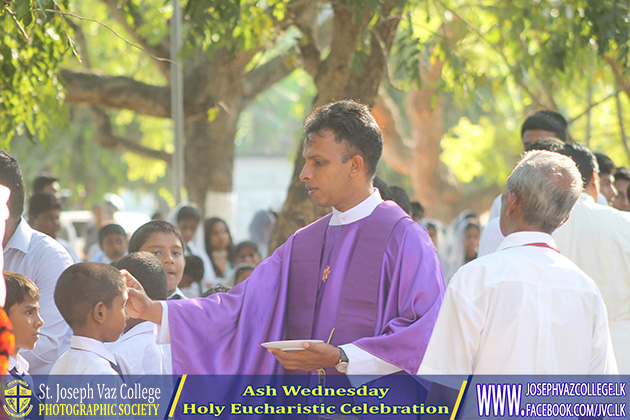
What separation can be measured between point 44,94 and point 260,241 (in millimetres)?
4978

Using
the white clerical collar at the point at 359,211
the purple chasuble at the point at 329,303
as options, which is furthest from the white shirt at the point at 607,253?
the white clerical collar at the point at 359,211

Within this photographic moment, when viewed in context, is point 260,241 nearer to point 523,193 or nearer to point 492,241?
point 492,241

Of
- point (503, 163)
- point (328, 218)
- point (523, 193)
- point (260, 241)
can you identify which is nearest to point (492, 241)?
point (328, 218)

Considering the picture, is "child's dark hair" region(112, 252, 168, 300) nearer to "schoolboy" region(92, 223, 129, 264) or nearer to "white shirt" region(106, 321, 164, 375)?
"white shirt" region(106, 321, 164, 375)

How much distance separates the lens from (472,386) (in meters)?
3.53

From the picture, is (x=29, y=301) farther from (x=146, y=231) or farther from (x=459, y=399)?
(x=459, y=399)

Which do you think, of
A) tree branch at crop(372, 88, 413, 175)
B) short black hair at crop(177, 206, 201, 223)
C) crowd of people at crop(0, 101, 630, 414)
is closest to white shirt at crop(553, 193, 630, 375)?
crowd of people at crop(0, 101, 630, 414)

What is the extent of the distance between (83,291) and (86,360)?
32 cm

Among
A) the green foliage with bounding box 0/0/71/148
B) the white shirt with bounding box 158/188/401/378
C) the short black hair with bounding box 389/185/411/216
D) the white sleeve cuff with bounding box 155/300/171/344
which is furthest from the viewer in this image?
the short black hair with bounding box 389/185/411/216

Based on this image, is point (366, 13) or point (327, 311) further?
point (366, 13)

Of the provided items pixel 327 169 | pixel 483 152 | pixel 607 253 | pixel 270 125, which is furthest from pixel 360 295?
pixel 270 125

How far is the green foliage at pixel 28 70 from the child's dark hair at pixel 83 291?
160 centimetres

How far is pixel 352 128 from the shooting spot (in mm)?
4176

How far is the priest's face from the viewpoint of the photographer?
4168 millimetres
